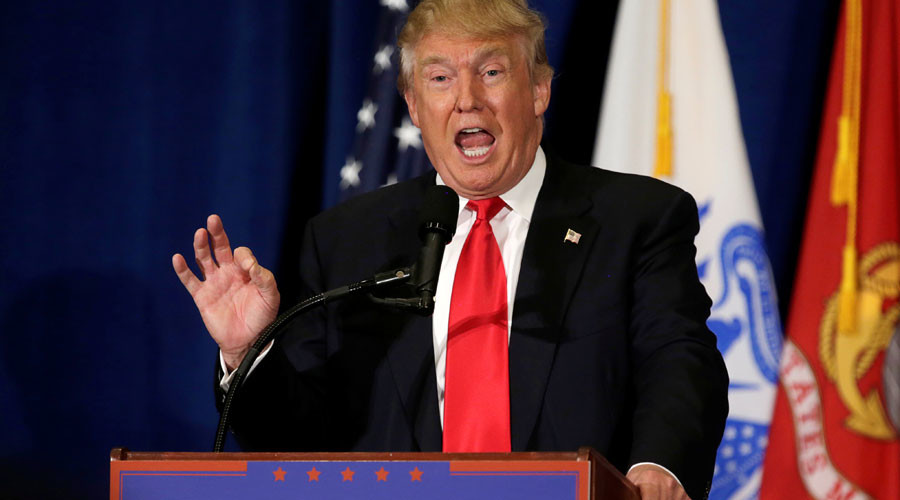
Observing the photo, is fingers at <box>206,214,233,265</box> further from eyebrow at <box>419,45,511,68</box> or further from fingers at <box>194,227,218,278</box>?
eyebrow at <box>419,45,511,68</box>

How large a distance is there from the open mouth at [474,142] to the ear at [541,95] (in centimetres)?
15

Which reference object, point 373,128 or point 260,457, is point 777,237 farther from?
point 260,457

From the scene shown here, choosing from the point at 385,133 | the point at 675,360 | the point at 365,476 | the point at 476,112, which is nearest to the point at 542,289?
the point at 675,360

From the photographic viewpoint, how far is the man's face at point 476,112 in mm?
2109

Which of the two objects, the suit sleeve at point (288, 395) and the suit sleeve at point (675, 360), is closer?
the suit sleeve at point (675, 360)

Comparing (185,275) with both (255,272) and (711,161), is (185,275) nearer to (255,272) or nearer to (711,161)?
(255,272)

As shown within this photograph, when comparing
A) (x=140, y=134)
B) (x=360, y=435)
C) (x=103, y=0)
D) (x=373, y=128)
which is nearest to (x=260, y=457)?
(x=360, y=435)

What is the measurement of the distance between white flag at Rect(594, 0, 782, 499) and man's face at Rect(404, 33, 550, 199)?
3.23ft

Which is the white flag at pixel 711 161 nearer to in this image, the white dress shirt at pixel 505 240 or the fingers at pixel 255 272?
the white dress shirt at pixel 505 240

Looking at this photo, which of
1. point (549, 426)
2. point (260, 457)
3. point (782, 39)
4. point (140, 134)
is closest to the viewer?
point (260, 457)

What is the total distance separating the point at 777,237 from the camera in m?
3.10

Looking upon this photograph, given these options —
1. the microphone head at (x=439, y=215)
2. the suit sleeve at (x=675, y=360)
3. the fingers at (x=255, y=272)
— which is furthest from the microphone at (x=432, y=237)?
the suit sleeve at (x=675, y=360)

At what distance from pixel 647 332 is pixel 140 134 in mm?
1947

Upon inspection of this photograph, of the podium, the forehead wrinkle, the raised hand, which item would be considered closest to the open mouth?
the forehead wrinkle
